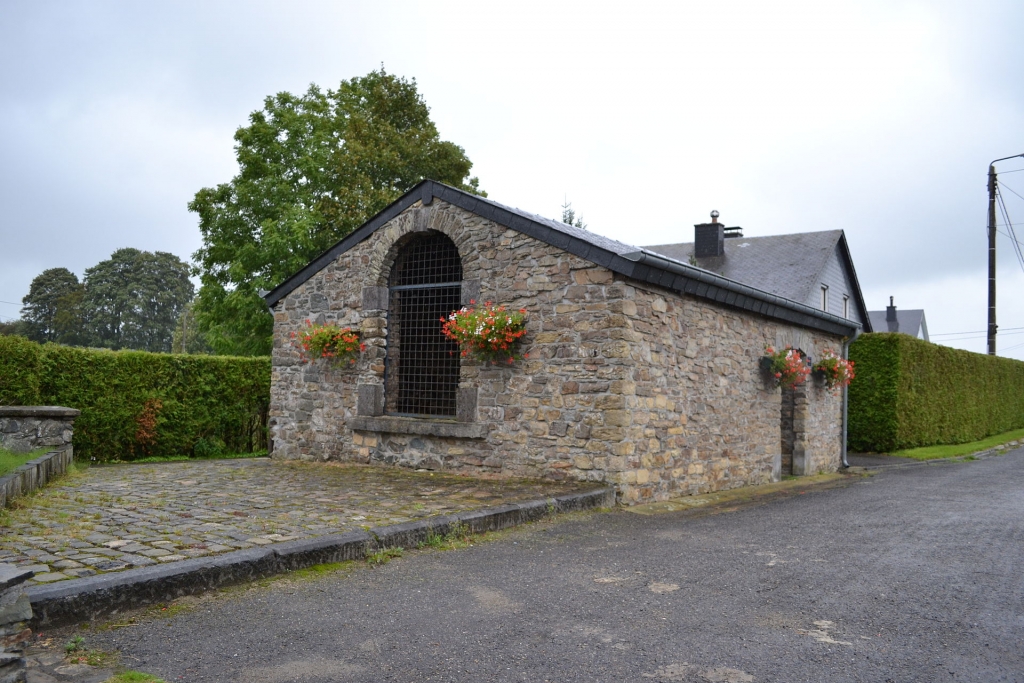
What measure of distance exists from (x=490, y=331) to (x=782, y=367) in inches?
191

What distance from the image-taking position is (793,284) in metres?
23.0

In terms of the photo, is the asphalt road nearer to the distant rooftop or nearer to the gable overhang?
the gable overhang

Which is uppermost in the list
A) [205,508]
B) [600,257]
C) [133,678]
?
[600,257]

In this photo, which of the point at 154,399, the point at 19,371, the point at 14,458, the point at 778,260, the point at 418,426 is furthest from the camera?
the point at 778,260

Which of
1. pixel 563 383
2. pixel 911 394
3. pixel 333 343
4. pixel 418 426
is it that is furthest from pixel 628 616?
pixel 911 394

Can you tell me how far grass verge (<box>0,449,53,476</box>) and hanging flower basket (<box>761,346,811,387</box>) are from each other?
9406 mm

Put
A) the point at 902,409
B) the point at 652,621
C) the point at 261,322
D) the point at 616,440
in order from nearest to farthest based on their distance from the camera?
1. the point at 652,621
2. the point at 616,440
3. the point at 902,409
4. the point at 261,322

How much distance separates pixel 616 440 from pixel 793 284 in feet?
56.4

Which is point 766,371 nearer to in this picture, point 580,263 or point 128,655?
point 580,263

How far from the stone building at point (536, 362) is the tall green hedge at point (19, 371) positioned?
10.9 ft

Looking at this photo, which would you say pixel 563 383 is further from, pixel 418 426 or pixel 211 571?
pixel 211 571

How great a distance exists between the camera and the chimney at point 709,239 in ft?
85.7

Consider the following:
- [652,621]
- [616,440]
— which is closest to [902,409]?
[616,440]

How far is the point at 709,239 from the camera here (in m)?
26.2
